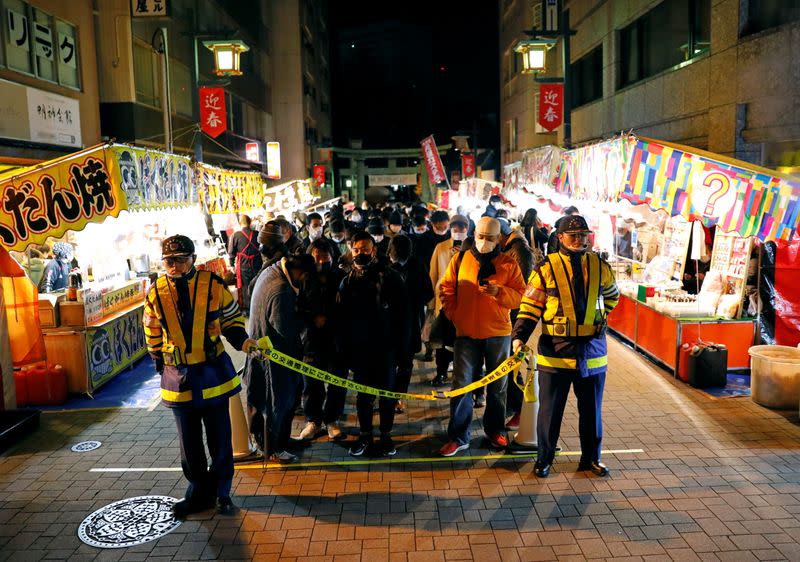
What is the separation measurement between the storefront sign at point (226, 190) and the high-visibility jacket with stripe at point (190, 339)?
24.3 ft

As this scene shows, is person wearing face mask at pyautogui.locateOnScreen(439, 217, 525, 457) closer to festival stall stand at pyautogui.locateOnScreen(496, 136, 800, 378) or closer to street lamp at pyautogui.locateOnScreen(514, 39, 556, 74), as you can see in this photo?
festival stall stand at pyautogui.locateOnScreen(496, 136, 800, 378)

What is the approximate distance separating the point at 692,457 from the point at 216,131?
17.6 m

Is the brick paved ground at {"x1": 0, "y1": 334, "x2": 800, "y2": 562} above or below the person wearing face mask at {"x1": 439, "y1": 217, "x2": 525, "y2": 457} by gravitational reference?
below

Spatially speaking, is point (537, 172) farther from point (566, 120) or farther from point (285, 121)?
point (285, 121)

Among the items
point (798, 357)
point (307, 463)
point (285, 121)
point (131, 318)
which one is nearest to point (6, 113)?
point (131, 318)

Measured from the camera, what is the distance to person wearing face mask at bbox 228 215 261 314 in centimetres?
1273

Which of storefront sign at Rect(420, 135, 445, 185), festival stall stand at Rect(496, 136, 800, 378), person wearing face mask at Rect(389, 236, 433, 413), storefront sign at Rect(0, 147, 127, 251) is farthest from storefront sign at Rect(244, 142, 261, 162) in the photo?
person wearing face mask at Rect(389, 236, 433, 413)

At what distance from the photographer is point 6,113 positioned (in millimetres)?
12172

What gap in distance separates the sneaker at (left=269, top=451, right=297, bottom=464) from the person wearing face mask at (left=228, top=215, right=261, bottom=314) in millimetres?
6423

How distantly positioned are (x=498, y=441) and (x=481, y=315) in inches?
52.7

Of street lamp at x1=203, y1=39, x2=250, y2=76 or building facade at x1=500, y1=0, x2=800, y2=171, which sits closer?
building facade at x1=500, y1=0, x2=800, y2=171

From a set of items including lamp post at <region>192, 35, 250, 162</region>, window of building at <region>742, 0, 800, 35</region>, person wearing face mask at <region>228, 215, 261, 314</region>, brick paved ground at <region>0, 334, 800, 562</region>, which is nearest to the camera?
brick paved ground at <region>0, 334, 800, 562</region>

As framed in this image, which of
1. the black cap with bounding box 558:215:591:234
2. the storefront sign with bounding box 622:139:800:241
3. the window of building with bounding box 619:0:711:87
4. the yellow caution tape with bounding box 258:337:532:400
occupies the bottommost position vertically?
the yellow caution tape with bounding box 258:337:532:400

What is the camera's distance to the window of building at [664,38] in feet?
44.2
